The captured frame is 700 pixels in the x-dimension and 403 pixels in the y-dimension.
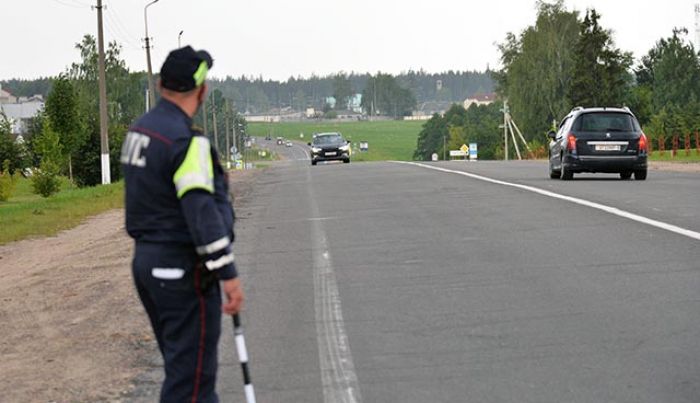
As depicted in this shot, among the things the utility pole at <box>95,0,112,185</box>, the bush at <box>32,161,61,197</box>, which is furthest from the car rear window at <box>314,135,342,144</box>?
the bush at <box>32,161,61,197</box>

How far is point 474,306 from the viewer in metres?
10.4

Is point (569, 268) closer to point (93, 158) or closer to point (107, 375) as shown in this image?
point (107, 375)

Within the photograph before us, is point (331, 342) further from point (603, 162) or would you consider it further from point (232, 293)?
point (603, 162)

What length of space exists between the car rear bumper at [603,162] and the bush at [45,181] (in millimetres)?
25663

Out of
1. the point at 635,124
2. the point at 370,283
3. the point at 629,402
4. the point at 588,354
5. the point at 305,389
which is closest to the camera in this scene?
the point at 629,402

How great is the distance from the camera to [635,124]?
93.9ft

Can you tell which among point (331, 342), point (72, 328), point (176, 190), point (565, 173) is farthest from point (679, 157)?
point (176, 190)

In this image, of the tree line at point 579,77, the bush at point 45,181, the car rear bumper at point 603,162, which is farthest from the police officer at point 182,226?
the tree line at point 579,77

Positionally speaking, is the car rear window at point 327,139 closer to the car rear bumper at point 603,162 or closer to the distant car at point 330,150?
the distant car at point 330,150

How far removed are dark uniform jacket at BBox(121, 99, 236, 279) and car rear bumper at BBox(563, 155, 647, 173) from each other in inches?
932

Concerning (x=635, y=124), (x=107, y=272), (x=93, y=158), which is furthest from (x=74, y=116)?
(x=107, y=272)

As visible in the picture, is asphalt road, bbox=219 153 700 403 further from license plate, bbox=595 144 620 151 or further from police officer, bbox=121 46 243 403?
license plate, bbox=595 144 620 151

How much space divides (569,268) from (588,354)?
410 centimetres

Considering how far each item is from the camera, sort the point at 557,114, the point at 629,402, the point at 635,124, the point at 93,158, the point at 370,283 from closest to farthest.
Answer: the point at 629,402 < the point at 370,283 < the point at 635,124 < the point at 93,158 < the point at 557,114
